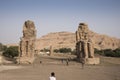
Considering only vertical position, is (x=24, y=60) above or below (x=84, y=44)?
below

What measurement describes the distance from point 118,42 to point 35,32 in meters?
132

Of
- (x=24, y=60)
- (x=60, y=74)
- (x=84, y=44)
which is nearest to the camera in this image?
(x=60, y=74)

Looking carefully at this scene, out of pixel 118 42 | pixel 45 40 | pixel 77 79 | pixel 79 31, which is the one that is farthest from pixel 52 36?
pixel 77 79

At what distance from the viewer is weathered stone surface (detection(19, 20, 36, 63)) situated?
136ft

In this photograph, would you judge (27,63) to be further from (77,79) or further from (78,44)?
(77,79)

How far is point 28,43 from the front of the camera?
1674 inches

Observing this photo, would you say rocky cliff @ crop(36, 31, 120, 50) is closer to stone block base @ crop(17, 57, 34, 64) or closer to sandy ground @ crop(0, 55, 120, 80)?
stone block base @ crop(17, 57, 34, 64)

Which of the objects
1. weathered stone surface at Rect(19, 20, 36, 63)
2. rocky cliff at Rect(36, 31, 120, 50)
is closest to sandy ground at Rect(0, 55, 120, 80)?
weathered stone surface at Rect(19, 20, 36, 63)

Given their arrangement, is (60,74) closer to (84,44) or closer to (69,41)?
(84,44)

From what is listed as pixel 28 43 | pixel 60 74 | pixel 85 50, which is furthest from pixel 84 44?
pixel 60 74

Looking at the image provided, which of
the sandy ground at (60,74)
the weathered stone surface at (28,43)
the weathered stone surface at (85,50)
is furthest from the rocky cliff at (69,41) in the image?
the sandy ground at (60,74)

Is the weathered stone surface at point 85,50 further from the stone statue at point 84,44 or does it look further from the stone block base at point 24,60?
the stone block base at point 24,60

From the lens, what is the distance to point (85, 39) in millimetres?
47688

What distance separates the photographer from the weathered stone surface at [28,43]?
41594 millimetres
